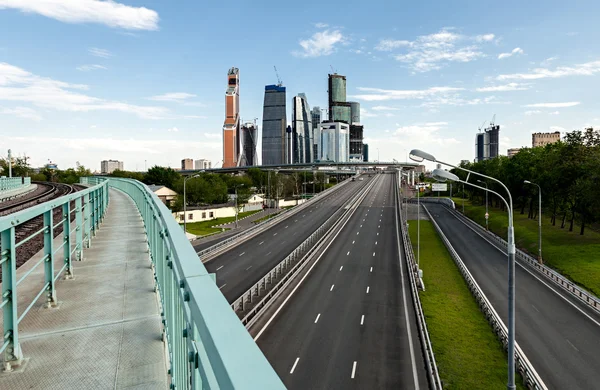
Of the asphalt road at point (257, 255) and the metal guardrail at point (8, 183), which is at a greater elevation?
the metal guardrail at point (8, 183)

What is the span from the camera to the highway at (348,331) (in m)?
18.0

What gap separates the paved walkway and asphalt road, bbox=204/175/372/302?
794 inches

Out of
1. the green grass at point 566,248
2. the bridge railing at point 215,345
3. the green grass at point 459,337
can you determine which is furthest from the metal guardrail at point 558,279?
the bridge railing at point 215,345

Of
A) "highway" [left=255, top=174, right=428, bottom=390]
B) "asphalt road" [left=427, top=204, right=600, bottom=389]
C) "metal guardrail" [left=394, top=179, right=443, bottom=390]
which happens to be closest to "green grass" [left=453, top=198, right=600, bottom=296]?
"asphalt road" [left=427, top=204, right=600, bottom=389]

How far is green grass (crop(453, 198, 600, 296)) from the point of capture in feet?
119

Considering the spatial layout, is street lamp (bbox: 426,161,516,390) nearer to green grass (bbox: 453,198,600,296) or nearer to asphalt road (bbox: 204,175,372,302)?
asphalt road (bbox: 204,175,372,302)

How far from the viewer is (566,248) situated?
44875 mm

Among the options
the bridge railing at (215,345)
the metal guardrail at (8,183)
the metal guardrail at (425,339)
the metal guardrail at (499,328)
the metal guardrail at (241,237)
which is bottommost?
the metal guardrail at (499,328)

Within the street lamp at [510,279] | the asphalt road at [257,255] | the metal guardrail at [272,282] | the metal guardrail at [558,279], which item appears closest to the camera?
the street lamp at [510,279]

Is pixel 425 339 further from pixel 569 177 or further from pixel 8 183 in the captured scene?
pixel 569 177

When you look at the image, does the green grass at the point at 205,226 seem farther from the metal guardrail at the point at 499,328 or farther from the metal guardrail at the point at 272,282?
the metal guardrail at the point at 499,328

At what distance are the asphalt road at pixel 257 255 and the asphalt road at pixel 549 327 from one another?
60.4 feet

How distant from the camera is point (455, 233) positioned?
61.1 m

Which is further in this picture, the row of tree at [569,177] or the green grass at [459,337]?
the row of tree at [569,177]
